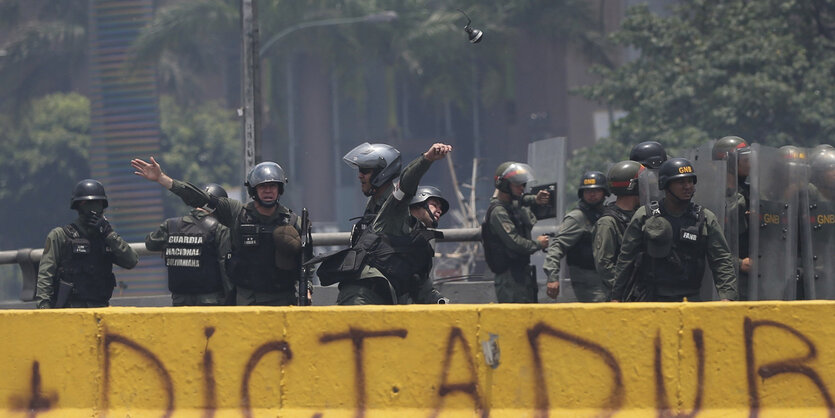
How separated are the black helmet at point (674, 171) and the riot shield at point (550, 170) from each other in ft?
10.2

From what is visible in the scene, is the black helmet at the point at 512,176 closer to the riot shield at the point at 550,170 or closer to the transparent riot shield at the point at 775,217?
the riot shield at the point at 550,170

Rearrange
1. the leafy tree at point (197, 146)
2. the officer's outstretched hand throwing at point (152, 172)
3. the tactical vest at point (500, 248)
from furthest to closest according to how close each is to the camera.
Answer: the leafy tree at point (197, 146)
the tactical vest at point (500, 248)
the officer's outstretched hand throwing at point (152, 172)

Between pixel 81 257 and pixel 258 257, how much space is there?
5.89ft

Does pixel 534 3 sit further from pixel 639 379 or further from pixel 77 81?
pixel 639 379

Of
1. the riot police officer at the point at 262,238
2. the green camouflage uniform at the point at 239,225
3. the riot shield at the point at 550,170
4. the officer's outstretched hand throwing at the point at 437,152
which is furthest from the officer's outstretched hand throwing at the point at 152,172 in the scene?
the riot shield at the point at 550,170

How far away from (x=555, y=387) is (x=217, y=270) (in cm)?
352

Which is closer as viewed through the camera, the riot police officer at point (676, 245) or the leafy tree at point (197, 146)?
the riot police officer at point (676, 245)

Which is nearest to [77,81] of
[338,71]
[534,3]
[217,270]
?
[338,71]

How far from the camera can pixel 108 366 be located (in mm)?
5840

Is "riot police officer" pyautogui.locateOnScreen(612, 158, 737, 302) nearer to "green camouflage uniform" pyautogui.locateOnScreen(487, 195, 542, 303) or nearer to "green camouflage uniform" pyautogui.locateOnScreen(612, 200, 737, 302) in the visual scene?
"green camouflage uniform" pyautogui.locateOnScreen(612, 200, 737, 302)

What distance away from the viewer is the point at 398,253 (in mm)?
6824

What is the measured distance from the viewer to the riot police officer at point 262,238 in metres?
7.49

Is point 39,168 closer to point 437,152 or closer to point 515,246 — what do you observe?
point 515,246

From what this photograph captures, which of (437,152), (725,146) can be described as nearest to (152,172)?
(437,152)
